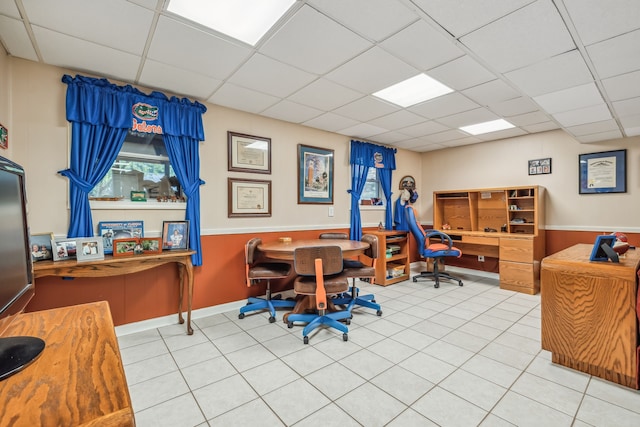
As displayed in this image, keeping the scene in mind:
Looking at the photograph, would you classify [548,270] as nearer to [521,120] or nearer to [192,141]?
[521,120]

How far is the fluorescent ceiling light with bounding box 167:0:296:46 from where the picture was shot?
6.54ft

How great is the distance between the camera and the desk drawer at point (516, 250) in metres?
4.62

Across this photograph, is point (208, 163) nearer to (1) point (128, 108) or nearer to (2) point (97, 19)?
(1) point (128, 108)

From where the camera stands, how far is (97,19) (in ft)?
6.85

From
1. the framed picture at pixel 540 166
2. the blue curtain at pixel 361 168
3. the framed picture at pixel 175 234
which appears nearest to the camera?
the framed picture at pixel 175 234

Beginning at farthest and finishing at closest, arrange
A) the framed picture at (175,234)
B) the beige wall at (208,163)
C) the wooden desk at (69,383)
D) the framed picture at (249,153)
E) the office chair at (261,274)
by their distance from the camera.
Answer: the framed picture at (249,153) → the office chair at (261,274) → the framed picture at (175,234) → the beige wall at (208,163) → the wooden desk at (69,383)

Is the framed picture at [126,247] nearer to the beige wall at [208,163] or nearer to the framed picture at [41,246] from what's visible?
the beige wall at [208,163]

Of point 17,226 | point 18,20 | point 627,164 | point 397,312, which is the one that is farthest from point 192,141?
point 627,164

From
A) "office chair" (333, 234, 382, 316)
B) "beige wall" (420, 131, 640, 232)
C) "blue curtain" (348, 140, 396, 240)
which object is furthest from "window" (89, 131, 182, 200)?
"beige wall" (420, 131, 640, 232)

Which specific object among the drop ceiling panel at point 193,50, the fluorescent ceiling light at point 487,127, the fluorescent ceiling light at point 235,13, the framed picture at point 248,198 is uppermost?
the fluorescent ceiling light at point 235,13

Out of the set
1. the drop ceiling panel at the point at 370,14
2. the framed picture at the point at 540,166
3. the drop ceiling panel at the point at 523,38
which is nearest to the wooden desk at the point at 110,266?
the drop ceiling panel at the point at 370,14

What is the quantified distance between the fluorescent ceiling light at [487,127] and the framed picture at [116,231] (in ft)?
15.5

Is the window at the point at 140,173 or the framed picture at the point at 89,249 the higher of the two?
the window at the point at 140,173

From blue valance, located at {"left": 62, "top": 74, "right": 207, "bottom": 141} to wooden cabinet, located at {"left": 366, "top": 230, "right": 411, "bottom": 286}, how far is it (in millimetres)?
3218
